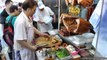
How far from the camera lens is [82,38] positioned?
181 cm

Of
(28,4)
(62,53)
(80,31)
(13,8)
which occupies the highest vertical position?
(28,4)

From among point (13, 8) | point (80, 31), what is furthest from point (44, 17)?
point (80, 31)

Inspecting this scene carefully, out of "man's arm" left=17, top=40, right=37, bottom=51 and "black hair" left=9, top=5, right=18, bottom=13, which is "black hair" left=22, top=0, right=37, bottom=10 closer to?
"man's arm" left=17, top=40, right=37, bottom=51

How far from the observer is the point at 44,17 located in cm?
325

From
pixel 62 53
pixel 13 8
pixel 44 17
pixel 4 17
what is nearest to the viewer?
pixel 62 53

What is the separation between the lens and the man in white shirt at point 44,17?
10.4ft

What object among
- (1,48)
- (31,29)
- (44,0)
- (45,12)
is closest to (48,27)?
(45,12)

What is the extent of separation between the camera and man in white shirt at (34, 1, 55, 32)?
3168 millimetres

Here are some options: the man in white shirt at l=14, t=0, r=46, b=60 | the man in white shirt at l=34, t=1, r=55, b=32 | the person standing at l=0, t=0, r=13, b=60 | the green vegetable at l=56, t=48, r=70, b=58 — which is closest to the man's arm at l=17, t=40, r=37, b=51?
the man in white shirt at l=14, t=0, r=46, b=60

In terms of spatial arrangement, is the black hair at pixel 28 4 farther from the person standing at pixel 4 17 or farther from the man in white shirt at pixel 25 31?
the person standing at pixel 4 17

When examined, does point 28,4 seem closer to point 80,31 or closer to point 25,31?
point 25,31

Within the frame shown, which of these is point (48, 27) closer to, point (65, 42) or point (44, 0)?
point (44, 0)

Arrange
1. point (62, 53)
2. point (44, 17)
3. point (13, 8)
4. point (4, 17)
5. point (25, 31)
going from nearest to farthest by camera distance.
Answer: point (62, 53) < point (25, 31) < point (13, 8) < point (4, 17) < point (44, 17)

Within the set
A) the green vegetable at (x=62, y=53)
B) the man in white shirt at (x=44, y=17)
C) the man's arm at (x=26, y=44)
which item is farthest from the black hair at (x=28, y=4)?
the man in white shirt at (x=44, y=17)
